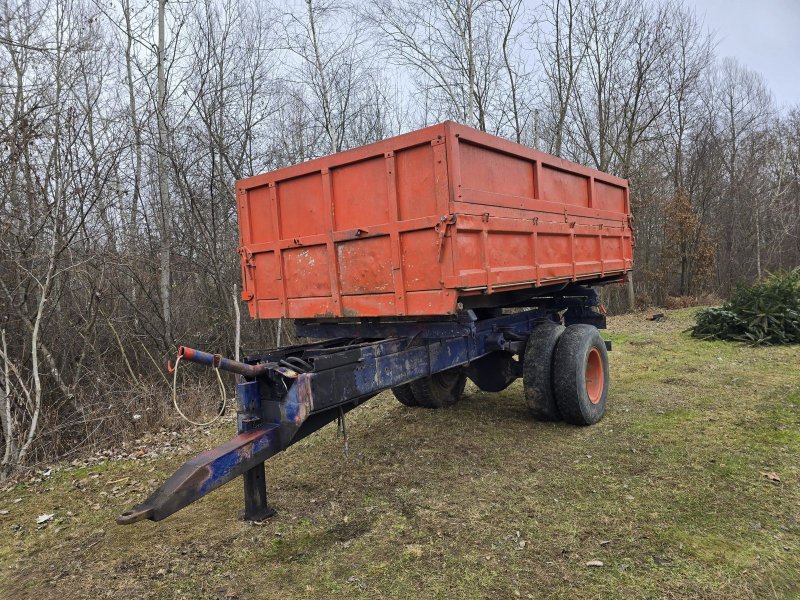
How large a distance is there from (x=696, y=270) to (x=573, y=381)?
57.0 ft

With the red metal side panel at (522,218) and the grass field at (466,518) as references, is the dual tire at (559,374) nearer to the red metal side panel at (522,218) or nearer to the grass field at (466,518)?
the grass field at (466,518)

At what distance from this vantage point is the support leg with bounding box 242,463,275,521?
11.3 ft

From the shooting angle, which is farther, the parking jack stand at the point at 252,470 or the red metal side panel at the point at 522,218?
the red metal side panel at the point at 522,218

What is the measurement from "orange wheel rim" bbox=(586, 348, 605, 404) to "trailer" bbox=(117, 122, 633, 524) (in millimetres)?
176

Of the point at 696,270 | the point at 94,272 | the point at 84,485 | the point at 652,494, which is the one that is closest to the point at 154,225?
the point at 94,272

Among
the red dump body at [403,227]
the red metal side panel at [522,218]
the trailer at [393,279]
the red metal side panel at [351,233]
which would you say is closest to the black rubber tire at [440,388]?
the trailer at [393,279]

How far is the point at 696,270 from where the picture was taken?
19.5 meters

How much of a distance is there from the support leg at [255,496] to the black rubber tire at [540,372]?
267 cm

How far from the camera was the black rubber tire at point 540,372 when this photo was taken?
502 centimetres

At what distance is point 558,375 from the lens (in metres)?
5.04

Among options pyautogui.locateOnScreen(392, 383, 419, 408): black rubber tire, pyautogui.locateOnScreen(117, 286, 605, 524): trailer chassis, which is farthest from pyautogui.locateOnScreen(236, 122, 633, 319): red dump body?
pyautogui.locateOnScreen(392, 383, 419, 408): black rubber tire

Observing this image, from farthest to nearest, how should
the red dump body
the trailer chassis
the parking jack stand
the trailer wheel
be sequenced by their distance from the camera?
1. the trailer wheel
2. the red dump body
3. the parking jack stand
4. the trailer chassis

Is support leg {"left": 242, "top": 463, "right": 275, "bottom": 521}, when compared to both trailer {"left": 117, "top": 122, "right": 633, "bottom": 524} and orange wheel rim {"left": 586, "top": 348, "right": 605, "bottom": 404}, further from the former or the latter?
orange wheel rim {"left": 586, "top": 348, "right": 605, "bottom": 404}

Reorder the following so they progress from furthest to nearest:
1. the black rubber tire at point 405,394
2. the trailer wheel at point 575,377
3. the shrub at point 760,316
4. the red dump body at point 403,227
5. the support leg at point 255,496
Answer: the shrub at point 760,316 → the black rubber tire at point 405,394 → the trailer wheel at point 575,377 → the red dump body at point 403,227 → the support leg at point 255,496
